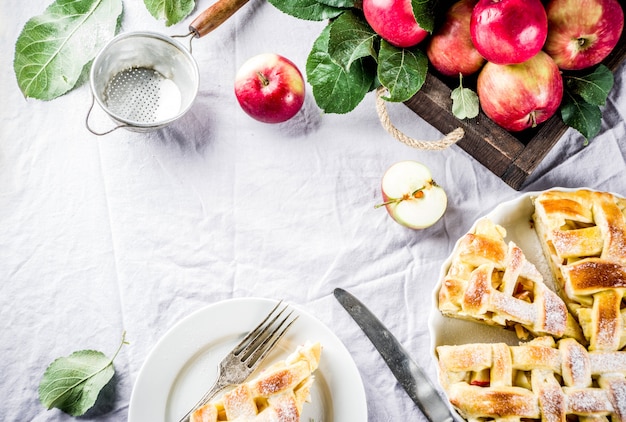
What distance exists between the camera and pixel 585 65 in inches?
41.3

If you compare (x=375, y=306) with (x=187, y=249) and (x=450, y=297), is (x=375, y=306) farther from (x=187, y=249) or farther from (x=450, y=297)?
(x=187, y=249)

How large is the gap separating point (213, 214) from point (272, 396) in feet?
1.28

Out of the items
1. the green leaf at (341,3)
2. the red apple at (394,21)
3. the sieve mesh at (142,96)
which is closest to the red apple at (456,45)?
the red apple at (394,21)

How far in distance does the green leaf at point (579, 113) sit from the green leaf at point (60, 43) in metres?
0.91

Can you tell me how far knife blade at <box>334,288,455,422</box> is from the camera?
1.21m

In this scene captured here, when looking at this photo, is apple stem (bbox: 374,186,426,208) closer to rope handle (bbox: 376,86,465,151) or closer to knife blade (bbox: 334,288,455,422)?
rope handle (bbox: 376,86,465,151)

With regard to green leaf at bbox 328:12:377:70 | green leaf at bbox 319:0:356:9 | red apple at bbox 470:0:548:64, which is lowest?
green leaf at bbox 328:12:377:70

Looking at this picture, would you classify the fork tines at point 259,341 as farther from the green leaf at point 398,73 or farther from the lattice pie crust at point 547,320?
the green leaf at point 398,73

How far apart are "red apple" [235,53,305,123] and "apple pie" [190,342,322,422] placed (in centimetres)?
46

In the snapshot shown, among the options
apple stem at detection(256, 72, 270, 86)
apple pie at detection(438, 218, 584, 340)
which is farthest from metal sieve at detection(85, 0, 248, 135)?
apple pie at detection(438, 218, 584, 340)

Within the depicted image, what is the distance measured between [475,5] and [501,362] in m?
0.60

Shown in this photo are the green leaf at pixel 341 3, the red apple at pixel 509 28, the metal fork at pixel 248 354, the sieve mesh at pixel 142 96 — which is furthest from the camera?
the sieve mesh at pixel 142 96

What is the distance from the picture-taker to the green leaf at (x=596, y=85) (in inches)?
42.0

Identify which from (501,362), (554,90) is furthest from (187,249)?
(554,90)
